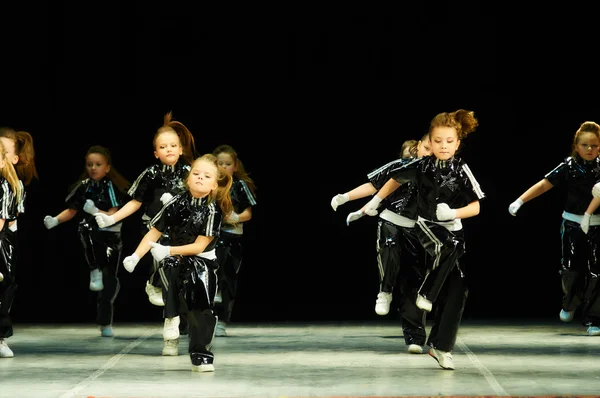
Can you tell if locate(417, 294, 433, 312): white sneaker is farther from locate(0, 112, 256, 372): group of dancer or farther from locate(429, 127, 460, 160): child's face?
locate(0, 112, 256, 372): group of dancer

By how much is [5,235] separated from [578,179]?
3.44m

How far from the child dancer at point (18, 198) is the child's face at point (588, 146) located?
3.28 m

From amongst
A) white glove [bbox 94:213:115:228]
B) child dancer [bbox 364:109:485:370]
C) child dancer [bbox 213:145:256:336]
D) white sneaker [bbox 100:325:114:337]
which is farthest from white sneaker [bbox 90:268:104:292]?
child dancer [bbox 364:109:485:370]

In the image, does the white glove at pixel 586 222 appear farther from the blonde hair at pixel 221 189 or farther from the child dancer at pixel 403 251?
the blonde hair at pixel 221 189

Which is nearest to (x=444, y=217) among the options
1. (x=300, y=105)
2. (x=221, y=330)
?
(x=221, y=330)

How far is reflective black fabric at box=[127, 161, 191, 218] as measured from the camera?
20.5ft

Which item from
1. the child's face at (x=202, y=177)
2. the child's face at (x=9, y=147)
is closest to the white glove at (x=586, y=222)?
the child's face at (x=202, y=177)

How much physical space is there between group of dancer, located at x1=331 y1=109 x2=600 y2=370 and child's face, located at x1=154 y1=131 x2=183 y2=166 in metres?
1.06

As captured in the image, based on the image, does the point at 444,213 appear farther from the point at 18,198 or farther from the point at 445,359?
the point at 18,198

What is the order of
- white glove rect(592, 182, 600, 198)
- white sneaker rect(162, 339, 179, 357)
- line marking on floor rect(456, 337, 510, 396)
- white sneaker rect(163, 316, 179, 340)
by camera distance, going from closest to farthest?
line marking on floor rect(456, 337, 510, 396), white sneaker rect(163, 316, 179, 340), white sneaker rect(162, 339, 179, 357), white glove rect(592, 182, 600, 198)

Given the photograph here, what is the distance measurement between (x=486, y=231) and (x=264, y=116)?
2178 mm

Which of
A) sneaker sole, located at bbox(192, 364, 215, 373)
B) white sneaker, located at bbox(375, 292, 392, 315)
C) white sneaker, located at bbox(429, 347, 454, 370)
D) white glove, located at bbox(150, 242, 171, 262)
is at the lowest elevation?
sneaker sole, located at bbox(192, 364, 215, 373)

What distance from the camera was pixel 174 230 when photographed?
17.1 ft

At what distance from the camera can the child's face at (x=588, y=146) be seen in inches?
265
